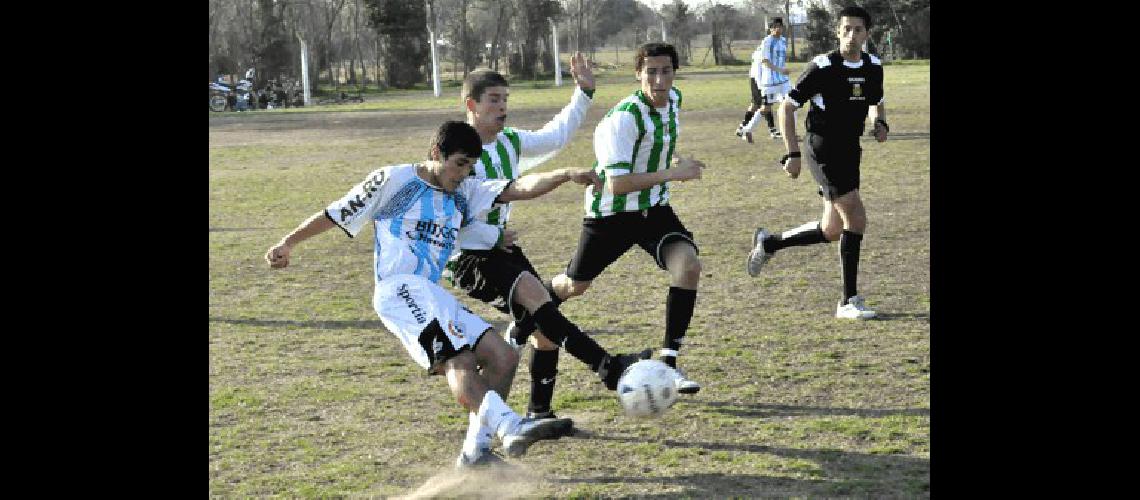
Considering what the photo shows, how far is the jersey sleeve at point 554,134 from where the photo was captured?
7.05m

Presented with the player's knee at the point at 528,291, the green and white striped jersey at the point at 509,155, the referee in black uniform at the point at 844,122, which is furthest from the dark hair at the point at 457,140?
the referee in black uniform at the point at 844,122

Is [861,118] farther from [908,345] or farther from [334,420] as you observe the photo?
[334,420]

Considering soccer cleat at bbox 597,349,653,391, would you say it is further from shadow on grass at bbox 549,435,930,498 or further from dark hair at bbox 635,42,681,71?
dark hair at bbox 635,42,681,71

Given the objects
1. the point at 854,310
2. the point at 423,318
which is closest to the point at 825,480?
the point at 423,318

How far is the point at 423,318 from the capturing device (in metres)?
5.72

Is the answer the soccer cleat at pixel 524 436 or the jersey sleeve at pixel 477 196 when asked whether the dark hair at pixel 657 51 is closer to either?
the jersey sleeve at pixel 477 196

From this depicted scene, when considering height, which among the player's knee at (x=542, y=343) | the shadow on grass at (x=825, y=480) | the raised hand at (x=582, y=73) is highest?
the raised hand at (x=582, y=73)

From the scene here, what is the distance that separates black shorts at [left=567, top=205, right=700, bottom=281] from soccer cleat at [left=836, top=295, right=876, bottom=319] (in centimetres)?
224

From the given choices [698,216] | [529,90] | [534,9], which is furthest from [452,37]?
[698,216]

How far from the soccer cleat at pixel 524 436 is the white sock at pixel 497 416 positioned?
0.09 ft

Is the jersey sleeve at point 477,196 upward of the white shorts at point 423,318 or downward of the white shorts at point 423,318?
upward

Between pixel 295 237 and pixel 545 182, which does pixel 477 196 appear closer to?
pixel 545 182

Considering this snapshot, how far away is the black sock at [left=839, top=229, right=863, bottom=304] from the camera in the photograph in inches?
358
